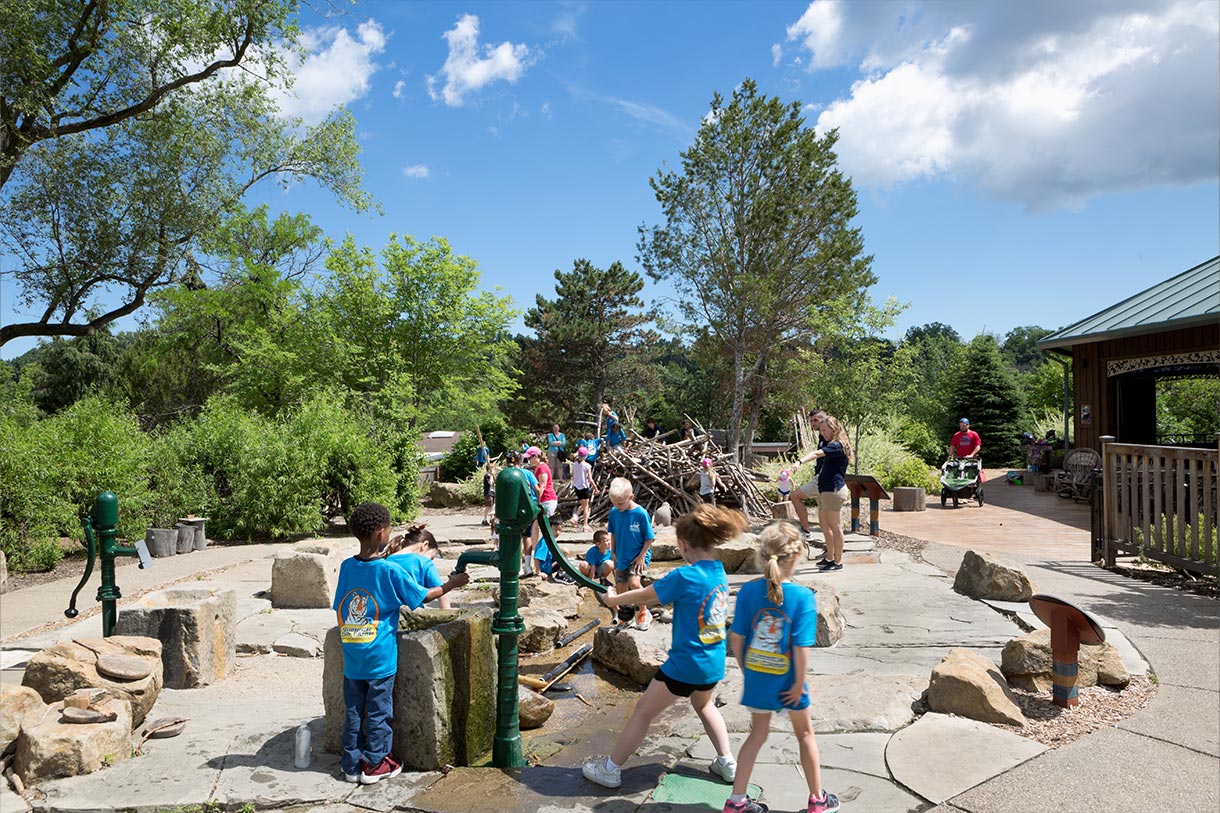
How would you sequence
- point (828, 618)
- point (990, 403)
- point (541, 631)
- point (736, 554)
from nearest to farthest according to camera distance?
point (828, 618) < point (541, 631) < point (736, 554) < point (990, 403)

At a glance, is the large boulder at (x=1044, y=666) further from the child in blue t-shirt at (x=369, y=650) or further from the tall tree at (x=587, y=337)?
the tall tree at (x=587, y=337)

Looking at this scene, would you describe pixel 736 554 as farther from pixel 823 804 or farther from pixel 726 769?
pixel 823 804

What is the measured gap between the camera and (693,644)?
3.66 meters

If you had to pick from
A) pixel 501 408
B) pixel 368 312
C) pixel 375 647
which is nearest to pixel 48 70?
pixel 368 312

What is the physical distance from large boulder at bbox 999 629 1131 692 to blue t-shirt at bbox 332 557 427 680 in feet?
13.0

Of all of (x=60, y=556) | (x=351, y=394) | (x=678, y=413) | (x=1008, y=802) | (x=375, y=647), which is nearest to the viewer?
(x=1008, y=802)

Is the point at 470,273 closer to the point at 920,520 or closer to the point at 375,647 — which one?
the point at 920,520

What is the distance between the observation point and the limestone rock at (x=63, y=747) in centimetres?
365

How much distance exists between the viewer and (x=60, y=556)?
10969mm

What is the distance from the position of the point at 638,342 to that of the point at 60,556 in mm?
31698

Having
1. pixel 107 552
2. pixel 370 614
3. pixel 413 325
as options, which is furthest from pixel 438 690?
pixel 413 325

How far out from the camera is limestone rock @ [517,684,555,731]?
493cm

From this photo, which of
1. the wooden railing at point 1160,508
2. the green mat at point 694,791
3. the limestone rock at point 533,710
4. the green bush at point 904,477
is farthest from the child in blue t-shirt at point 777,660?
the green bush at point 904,477

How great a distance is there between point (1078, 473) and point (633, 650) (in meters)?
14.4
